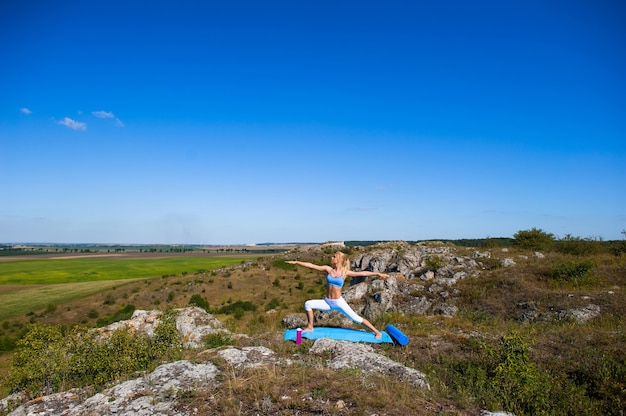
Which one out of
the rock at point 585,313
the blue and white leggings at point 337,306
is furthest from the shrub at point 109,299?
the rock at point 585,313

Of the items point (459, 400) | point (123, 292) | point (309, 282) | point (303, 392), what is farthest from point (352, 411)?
point (123, 292)

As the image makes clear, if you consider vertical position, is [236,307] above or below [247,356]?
below

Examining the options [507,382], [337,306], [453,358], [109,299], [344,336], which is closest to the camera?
[507,382]

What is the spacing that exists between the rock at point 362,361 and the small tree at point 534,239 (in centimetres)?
3491

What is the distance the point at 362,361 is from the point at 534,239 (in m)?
37.8

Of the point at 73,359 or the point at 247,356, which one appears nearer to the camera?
the point at 73,359

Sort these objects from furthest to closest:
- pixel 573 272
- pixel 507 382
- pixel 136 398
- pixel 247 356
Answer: pixel 573 272
pixel 247 356
pixel 507 382
pixel 136 398

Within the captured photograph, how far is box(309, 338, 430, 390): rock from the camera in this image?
24.2 feet

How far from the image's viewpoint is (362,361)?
8.08m

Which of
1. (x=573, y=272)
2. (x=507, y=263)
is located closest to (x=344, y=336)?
(x=573, y=272)

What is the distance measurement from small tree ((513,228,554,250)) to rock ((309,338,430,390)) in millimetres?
34915

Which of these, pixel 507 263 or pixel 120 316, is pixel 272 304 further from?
pixel 507 263

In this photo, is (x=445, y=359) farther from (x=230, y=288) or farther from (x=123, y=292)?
(x=123, y=292)

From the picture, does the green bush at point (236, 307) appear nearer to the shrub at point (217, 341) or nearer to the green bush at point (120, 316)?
the green bush at point (120, 316)
